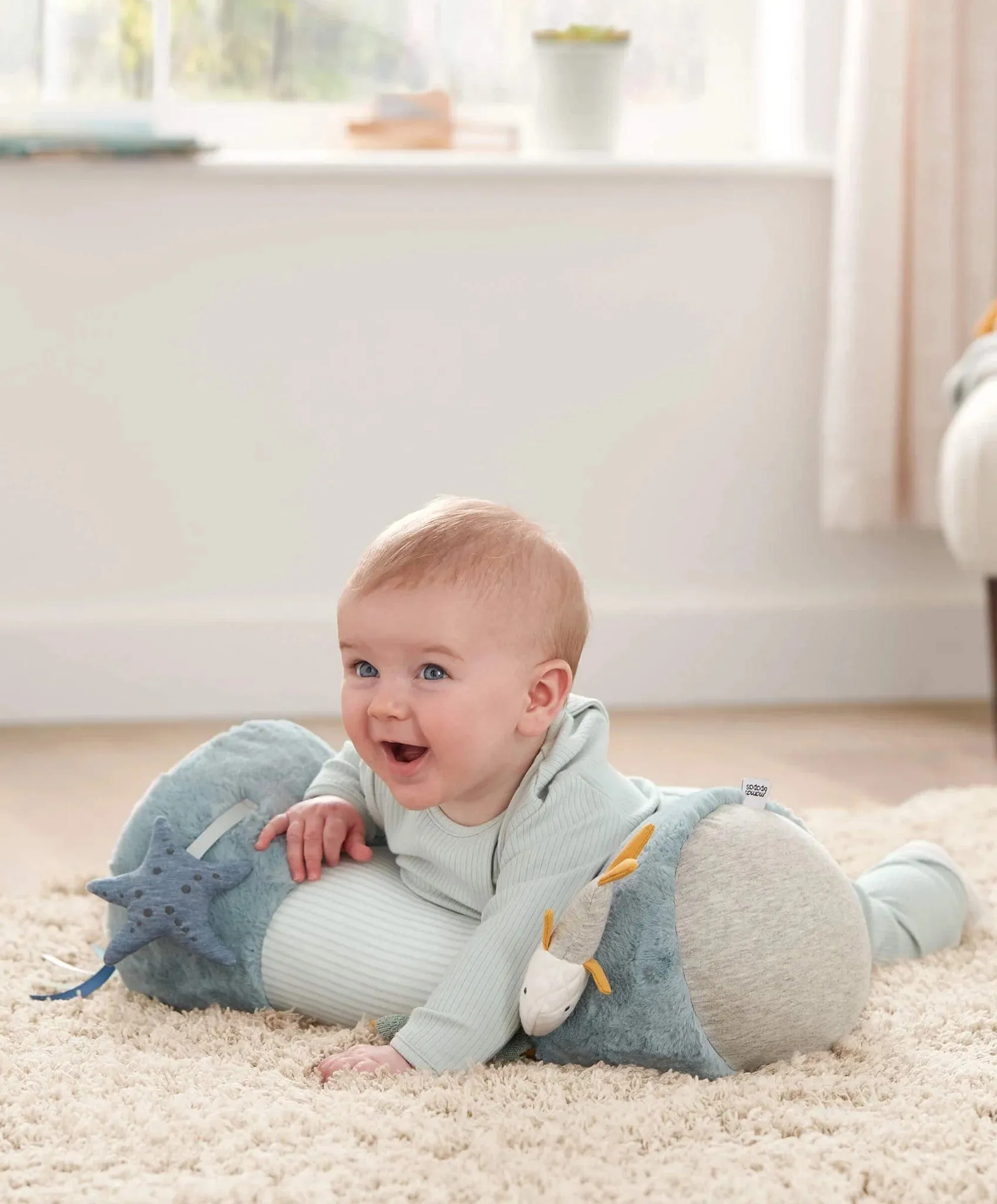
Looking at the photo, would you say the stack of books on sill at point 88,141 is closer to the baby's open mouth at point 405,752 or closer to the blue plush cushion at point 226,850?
the blue plush cushion at point 226,850

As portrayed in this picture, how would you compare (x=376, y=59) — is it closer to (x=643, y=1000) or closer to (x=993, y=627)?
(x=993, y=627)

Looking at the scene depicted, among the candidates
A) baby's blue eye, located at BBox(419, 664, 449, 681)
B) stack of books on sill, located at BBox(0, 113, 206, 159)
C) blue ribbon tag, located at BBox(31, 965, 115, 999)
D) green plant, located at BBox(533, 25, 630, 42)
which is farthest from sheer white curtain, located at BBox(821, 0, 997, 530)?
blue ribbon tag, located at BBox(31, 965, 115, 999)

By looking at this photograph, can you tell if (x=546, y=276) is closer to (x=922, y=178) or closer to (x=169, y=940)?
(x=922, y=178)

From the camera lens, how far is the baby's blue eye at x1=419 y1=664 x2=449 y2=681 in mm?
1146

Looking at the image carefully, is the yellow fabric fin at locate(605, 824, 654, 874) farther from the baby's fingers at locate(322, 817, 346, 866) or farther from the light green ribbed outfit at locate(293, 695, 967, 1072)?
the baby's fingers at locate(322, 817, 346, 866)

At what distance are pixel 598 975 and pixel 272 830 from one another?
0.32m

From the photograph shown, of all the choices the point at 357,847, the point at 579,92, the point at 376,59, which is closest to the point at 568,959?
the point at 357,847

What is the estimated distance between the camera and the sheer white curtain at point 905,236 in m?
2.39

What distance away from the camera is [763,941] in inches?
43.7

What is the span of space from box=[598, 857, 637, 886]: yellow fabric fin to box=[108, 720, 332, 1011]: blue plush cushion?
0.94 ft

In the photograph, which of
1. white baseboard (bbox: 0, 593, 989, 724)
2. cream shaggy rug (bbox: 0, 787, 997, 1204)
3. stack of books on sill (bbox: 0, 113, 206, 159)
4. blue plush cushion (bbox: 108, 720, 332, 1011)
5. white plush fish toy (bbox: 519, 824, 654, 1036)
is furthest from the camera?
white baseboard (bbox: 0, 593, 989, 724)

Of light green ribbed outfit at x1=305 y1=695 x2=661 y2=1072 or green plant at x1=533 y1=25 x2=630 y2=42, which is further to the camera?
green plant at x1=533 y1=25 x2=630 y2=42

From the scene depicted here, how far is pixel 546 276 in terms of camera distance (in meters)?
2.47

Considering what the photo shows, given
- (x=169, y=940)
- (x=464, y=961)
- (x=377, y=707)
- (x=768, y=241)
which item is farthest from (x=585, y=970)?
(x=768, y=241)
